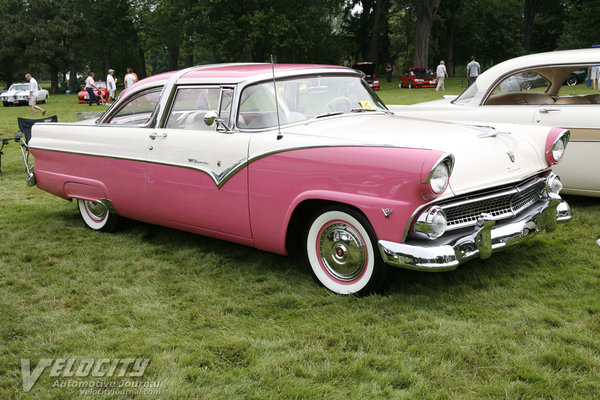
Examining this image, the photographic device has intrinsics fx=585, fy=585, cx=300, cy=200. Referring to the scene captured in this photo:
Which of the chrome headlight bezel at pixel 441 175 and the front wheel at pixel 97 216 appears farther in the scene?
the front wheel at pixel 97 216

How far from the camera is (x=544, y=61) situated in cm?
630

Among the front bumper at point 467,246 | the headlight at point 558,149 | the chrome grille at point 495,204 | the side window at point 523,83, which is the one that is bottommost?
the front bumper at point 467,246

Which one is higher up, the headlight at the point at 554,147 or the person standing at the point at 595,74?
the person standing at the point at 595,74

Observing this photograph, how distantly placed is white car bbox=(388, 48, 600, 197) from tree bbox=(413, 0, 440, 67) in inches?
1068

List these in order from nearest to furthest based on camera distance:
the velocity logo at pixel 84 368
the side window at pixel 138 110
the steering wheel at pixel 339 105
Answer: the velocity logo at pixel 84 368
the steering wheel at pixel 339 105
the side window at pixel 138 110

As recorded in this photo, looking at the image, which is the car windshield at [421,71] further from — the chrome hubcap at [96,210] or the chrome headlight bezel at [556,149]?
the chrome headlight bezel at [556,149]

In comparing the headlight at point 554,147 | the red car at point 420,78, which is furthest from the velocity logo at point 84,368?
the red car at point 420,78

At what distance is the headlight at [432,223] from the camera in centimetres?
359

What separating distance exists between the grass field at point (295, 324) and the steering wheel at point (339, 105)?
1291 millimetres

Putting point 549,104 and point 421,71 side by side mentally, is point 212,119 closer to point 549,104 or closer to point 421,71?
point 549,104

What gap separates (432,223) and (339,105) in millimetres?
1704

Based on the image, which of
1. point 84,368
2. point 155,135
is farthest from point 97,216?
point 84,368

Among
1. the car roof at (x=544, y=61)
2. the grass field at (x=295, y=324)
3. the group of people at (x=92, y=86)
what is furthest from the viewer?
the group of people at (x=92, y=86)

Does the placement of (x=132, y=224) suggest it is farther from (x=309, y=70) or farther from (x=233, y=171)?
(x=309, y=70)
